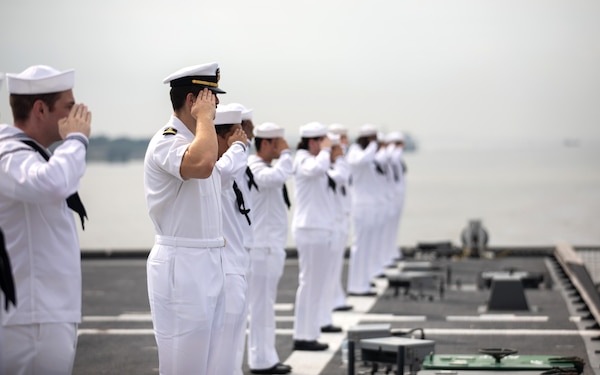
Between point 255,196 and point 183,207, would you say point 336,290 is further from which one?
point 183,207

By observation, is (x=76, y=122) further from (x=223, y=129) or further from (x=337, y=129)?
(x=337, y=129)

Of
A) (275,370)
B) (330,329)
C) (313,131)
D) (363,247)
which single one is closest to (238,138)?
(275,370)

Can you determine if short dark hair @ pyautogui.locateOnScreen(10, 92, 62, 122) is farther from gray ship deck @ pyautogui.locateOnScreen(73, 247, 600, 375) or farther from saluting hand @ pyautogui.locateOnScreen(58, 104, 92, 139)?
gray ship deck @ pyautogui.locateOnScreen(73, 247, 600, 375)

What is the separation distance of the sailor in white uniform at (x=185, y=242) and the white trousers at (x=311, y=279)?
5.62 metres

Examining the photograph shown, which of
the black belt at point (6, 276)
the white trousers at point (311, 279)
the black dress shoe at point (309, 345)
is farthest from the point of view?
the white trousers at point (311, 279)

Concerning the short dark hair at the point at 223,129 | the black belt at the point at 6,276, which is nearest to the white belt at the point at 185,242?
the black belt at the point at 6,276

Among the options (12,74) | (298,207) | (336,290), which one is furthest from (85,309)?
(12,74)

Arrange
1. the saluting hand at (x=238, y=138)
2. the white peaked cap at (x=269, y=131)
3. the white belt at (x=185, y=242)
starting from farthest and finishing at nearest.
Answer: the white peaked cap at (x=269, y=131) → the saluting hand at (x=238, y=138) → the white belt at (x=185, y=242)

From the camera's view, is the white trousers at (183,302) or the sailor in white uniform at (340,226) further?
the sailor in white uniform at (340,226)

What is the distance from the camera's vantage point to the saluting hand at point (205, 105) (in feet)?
19.9

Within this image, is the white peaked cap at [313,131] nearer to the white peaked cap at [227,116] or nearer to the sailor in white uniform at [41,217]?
the white peaked cap at [227,116]

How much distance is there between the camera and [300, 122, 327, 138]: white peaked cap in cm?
1273

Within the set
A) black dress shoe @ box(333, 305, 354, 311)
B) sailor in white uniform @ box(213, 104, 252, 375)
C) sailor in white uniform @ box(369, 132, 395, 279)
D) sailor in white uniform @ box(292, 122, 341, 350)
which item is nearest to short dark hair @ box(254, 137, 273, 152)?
sailor in white uniform @ box(292, 122, 341, 350)

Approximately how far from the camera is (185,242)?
20.2 ft
